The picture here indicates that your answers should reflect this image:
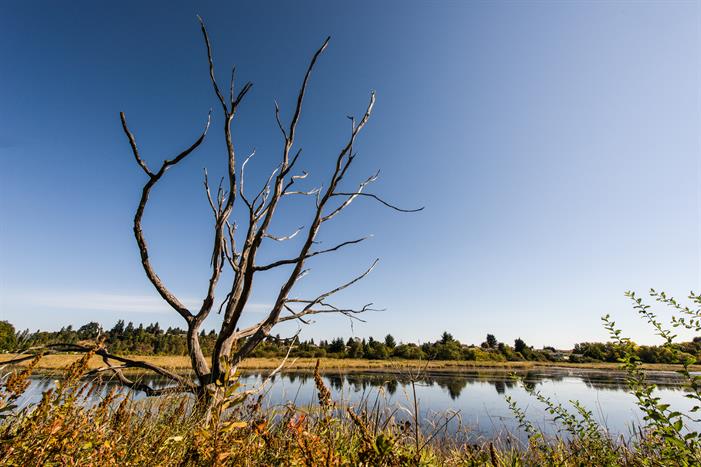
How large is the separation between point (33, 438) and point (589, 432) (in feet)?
13.6

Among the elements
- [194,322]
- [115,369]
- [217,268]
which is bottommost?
[115,369]

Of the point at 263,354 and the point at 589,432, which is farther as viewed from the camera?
the point at 263,354

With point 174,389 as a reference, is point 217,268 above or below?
above

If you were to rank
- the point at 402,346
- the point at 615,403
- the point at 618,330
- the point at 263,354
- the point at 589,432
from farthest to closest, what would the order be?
the point at 402,346 → the point at 263,354 → the point at 615,403 → the point at 589,432 → the point at 618,330

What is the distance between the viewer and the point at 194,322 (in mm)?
2717

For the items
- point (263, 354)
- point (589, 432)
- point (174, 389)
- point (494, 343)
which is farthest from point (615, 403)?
point (494, 343)

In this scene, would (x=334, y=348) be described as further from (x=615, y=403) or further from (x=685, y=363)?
(x=685, y=363)

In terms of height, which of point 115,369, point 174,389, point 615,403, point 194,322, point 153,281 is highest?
point 153,281

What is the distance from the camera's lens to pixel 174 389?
309cm

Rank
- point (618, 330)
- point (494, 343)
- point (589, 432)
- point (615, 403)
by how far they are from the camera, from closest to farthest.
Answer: point (618, 330) → point (589, 432) → point (615, 403) → point (494, 343)

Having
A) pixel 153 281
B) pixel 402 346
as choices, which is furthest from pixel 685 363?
pixel 402 346

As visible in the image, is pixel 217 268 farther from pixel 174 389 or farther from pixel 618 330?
pixel 618 330

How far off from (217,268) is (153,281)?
53 centimetres

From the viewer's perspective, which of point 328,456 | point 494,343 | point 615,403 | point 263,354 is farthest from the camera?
point 494,343
